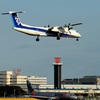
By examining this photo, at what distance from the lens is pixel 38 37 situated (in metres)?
148

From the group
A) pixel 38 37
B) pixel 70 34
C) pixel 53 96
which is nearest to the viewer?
pixel 38 37

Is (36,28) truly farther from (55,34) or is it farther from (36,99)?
(36,99)

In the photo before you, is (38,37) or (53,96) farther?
(53,96)

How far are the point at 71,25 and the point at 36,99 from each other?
36.8 metres

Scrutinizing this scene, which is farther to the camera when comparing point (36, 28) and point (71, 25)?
point (71, 25)

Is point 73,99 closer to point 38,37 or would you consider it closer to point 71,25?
point 71,25

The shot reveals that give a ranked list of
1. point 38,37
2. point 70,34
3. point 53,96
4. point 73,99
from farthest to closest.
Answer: point 53,96 → point 73,99 → point 70,34 → point 38,37

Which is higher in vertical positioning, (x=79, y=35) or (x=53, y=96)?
(x=79, y=35)

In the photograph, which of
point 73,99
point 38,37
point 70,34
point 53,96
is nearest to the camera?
point 38,37

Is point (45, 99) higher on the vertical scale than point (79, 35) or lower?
lower

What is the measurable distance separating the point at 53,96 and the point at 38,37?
49078 mm

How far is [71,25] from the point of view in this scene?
16738 cm

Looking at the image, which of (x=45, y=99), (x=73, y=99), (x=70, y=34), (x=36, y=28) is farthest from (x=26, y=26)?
(x=45, y=99)

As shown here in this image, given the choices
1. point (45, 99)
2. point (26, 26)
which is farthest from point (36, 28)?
point (45, 99)
